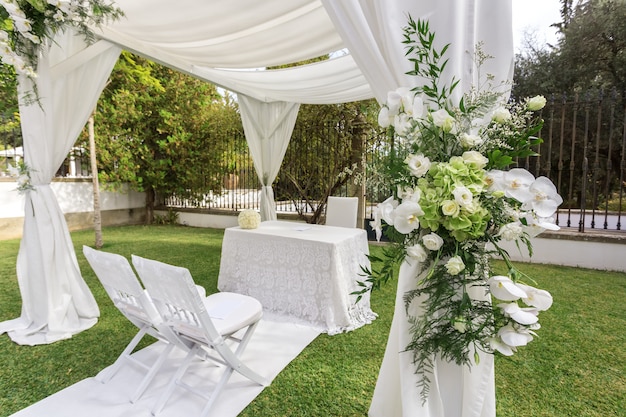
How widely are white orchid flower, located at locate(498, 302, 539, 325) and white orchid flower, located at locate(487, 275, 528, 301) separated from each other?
4cm

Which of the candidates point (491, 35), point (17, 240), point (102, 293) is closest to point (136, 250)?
point (102, 293)

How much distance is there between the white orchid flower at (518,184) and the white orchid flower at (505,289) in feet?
0.81

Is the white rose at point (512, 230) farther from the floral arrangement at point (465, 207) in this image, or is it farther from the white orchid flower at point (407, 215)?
the white orchid flower at point (407, 215)

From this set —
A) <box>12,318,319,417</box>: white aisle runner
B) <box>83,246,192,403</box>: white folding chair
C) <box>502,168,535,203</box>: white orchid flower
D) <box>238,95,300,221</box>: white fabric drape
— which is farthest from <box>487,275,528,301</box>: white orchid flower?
<box>238,95,300,221</box>: white fabric drape

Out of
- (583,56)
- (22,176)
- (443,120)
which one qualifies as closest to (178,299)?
(443,120)

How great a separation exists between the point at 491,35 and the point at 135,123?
8822 mm

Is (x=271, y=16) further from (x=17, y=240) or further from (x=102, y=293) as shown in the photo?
(x=17, y=240)

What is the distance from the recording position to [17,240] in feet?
22.1

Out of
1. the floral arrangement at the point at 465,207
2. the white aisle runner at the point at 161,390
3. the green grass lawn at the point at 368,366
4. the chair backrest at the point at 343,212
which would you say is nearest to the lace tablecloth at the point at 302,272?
the green grass lawn at the point at 368,366

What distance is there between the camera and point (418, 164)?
1.03m

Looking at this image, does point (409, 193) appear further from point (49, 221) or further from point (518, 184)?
point (49, 221)

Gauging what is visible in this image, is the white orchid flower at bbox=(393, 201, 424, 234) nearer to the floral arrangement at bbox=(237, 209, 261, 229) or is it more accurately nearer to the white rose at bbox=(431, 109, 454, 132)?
the white rose at bbox=(431, 109, 454, 132)

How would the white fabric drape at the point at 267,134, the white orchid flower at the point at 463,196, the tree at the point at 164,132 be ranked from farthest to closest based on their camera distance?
the tree at the point at 164,132 → the white fabric drape at the point at 267,134 → the white orchid flower at the point at 463,196

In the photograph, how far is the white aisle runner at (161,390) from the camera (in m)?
2.00
